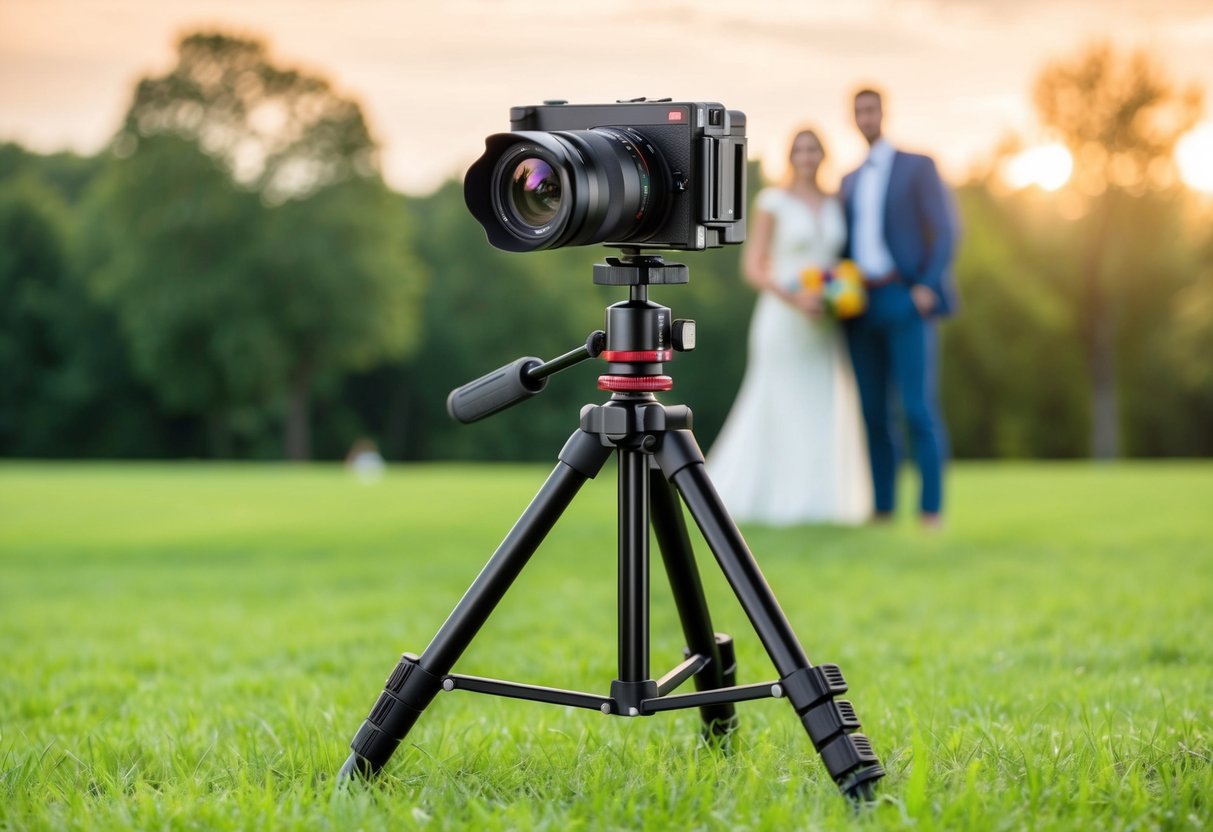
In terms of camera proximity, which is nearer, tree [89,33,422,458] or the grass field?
the grass field

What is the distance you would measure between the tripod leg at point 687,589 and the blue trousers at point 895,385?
5.65 m

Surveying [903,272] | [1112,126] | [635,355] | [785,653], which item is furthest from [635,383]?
[1112,126]

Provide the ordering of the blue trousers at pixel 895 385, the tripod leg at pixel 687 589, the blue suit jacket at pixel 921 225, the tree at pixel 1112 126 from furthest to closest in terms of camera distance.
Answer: the tree at pixel 1112 126 < the blue trousers at pixel 895 385 < the blue suit jacket at pixel 921 225 < the tripod leg at pixel 687 589

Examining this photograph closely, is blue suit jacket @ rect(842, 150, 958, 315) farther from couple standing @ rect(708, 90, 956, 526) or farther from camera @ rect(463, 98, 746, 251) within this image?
camera @ rect(463, 98, 746, 251)

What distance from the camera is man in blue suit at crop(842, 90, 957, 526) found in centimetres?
860

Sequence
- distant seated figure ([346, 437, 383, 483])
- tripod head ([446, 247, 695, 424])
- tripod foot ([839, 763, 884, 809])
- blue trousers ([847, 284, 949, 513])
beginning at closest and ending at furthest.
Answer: tripod foot ([839, 763, 884, 809])
tripod head ([446, 247, 695, 424])
blue trousers ([847, 284, 949, 513])
distant seated figure ([346, 437, 383, 483])

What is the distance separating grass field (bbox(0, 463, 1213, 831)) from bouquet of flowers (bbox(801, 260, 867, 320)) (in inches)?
62.1

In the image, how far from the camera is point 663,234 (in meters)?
2.69

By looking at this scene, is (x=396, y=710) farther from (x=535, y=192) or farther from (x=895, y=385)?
(x=895, y=385)

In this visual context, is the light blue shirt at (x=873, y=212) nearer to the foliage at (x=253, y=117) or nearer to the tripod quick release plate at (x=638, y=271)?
the tripod quick release plate at (x=638, y=271)

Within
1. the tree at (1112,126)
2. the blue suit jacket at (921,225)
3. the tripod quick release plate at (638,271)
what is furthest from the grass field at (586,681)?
the tree at (1112,126)

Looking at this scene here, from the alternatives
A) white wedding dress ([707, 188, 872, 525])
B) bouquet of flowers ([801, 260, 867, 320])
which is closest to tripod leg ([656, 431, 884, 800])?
bouquet of flowers ([801, 260, 867, 320])

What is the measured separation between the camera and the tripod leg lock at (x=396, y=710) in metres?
2.69

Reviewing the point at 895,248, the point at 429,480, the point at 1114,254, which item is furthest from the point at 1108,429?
the point at 895,248
